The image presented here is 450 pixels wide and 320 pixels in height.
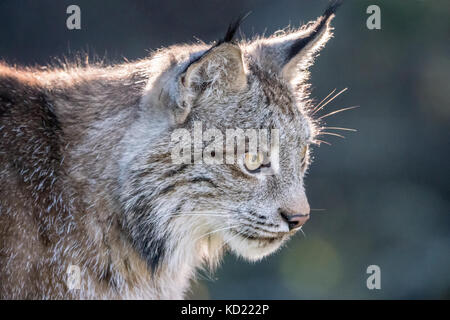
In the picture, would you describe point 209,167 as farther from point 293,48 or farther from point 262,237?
point 293,48

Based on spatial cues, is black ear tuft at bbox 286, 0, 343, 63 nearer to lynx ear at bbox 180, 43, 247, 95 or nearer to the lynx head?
the lynx head

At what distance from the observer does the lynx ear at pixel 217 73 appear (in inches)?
102

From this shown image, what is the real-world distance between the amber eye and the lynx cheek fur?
0.11 ft

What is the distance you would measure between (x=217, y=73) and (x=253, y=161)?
44 cm

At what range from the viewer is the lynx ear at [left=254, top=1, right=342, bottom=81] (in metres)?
3.21

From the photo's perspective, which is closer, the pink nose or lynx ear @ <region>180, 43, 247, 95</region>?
lynx ear @ <region>180, 43, 247, 95</region>

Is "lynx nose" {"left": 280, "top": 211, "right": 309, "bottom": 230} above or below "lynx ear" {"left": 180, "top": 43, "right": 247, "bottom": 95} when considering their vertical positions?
below

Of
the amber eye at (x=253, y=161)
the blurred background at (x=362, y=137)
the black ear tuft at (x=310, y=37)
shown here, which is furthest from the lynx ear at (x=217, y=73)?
the blurred background at (x=362, y=137)

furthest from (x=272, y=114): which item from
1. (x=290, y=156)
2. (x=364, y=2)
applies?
(x=364, y=2)

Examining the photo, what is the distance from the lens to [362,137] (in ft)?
19.4

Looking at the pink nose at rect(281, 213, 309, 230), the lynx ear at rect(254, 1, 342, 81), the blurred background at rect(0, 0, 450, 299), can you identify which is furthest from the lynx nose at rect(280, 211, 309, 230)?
→ the blurred background at rect(0, 0, 450, 299)

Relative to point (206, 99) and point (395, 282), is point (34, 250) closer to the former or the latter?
point (206, 99)

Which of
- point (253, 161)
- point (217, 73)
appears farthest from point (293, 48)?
→ point (253, 161)
